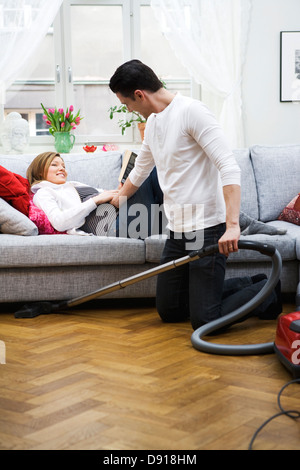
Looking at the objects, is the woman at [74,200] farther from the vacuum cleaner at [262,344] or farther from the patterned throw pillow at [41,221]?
the vacuum cleaner at [262,344]

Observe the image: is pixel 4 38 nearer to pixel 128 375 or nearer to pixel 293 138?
pixel 293 138

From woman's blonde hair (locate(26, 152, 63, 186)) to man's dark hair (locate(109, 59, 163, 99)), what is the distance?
98 centimetres

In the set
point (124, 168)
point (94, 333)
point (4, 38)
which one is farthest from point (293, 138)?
point (94, 333)

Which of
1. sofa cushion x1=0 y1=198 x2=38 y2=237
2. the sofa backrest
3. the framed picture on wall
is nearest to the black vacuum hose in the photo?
sofa cushion x1=0 y1=198 x2=38 y2=237

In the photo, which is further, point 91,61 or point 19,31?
point 91,61

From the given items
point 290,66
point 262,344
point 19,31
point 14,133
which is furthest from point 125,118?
point 262,344

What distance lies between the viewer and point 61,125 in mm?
4285

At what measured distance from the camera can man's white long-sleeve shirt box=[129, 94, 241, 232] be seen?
94.3 inches

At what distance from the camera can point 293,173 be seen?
364 centimetres

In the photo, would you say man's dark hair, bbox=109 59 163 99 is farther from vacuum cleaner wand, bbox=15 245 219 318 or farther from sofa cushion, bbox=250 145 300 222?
sofa cushion, bbox=250 145 300 222

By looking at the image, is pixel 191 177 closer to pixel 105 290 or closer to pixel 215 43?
pixel 105 290

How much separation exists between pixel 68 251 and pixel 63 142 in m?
1.55

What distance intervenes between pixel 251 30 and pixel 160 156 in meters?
2.61

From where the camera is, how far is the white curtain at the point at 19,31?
420 centimetres
